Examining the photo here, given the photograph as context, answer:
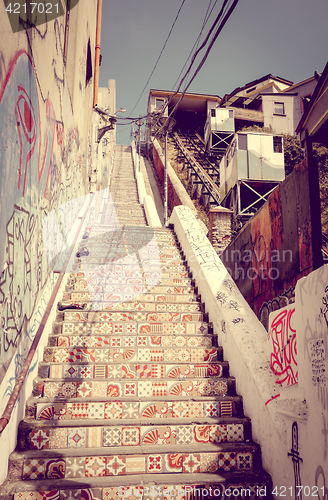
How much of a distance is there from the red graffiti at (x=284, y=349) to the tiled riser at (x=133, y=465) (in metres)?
0.73

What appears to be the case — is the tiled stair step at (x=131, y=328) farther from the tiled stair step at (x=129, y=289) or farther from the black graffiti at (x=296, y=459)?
the black graffiti at (x=296, y=459)

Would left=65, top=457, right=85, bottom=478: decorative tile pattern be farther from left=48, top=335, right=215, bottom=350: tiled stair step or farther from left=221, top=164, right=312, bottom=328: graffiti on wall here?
left=221, top=164, right=312, bottom=328: graffiti on wall

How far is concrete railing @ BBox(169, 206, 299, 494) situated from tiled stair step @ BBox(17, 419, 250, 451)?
29 cm

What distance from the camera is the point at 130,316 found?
4.43 meters

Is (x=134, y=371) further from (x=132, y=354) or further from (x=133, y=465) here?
(x=133, y=465)

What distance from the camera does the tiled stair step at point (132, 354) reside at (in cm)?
367

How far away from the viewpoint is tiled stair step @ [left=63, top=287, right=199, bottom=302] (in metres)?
4.87

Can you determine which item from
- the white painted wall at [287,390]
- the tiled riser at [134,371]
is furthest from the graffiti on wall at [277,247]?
the tiled riser at [134,371]

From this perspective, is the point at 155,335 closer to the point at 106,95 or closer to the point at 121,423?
the point at 121,423

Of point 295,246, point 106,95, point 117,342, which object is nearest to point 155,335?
point 117,342

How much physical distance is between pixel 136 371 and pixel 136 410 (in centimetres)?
46

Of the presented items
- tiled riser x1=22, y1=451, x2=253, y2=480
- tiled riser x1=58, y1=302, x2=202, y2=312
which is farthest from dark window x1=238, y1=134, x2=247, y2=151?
tiled riser x1=22, y1=451, x2=253, y2=480

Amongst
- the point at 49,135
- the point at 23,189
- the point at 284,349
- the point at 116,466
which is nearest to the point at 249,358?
the point at 284,349

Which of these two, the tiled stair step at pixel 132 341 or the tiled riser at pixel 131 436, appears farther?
the tiled stair step at pixel 132 341
